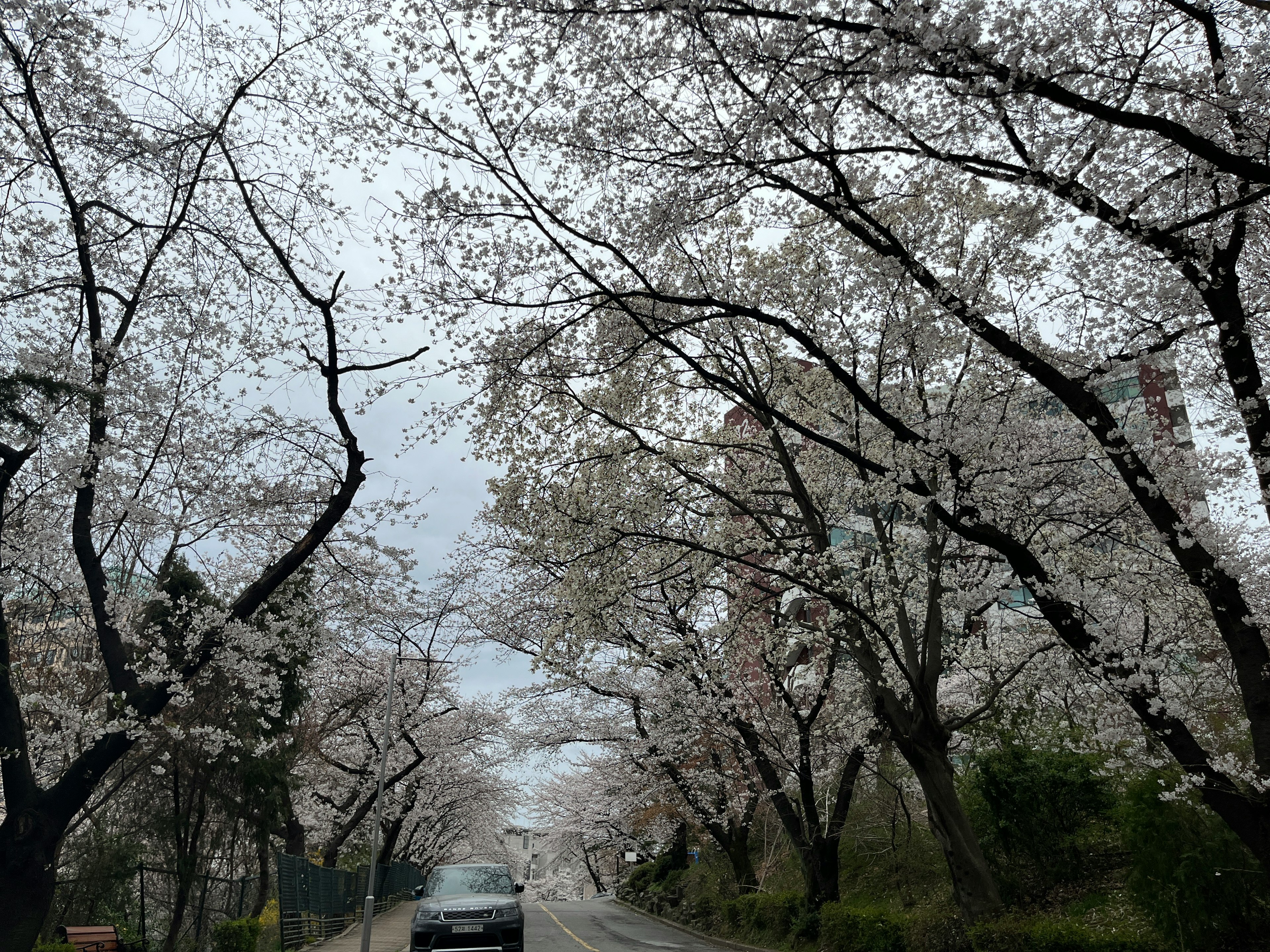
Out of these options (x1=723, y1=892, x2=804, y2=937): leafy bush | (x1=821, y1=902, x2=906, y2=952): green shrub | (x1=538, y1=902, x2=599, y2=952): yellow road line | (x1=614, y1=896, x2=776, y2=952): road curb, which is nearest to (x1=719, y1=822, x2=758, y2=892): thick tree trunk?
(x1=723, y1=892, x2=804, y2=937): leafy bush

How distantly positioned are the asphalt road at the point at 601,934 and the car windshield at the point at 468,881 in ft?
9.07

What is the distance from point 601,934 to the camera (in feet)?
68.3

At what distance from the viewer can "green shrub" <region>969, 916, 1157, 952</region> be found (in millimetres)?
8094

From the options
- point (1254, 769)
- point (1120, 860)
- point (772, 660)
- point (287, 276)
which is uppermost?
point (287, 276)

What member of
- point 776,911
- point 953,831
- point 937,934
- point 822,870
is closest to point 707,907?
point 776,911

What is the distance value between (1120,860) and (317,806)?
27880 mm

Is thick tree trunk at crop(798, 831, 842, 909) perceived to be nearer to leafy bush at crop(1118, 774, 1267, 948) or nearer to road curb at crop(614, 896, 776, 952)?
road curb at crop(614, 896, 776, 952)

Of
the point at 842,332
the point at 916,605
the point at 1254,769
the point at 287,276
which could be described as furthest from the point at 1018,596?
the point at 287,276

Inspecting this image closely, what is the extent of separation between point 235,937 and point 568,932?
1102 cm

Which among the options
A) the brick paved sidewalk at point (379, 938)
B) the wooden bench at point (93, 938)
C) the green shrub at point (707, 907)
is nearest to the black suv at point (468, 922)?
the brick paved sidewalk at point (379, 938)

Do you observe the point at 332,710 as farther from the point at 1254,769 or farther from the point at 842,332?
the point at 1254,769

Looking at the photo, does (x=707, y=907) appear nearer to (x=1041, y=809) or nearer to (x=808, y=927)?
(x=808, y=927)

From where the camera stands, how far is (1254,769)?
748 centimetres

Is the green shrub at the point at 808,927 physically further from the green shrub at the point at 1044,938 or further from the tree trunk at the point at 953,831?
the green shrub at the point at 1044,938
